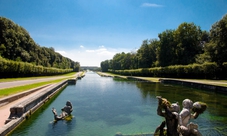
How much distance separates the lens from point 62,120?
8938mm

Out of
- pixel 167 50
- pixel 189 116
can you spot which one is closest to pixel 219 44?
pixel 167 50

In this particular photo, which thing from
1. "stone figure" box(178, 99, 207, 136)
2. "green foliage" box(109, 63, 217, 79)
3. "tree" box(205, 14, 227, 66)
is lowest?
"stone figure" box(178, 99, 207, 136)

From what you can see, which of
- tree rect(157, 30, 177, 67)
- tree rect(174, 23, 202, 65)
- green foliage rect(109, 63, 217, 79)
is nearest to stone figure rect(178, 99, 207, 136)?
green foliage rect(109, 63, 217, 79)

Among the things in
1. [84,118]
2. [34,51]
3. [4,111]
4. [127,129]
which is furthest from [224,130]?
[34,51]

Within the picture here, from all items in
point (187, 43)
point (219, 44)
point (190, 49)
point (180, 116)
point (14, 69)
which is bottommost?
point (180, 116)

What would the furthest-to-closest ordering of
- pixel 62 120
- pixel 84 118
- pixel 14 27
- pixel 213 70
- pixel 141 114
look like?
pixel 14 27 → pixel 213 70 → pixel 141 114 → pixel 84 118 → pixel 62 120

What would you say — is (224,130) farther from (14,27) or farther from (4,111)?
(14,27)

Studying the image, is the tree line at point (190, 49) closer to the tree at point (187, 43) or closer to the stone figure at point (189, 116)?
the tree at point (187, 43)

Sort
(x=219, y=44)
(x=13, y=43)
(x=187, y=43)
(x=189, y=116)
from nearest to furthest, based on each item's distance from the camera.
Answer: (x=189, y=116), (x=219, y=44), (x=13, y=43), (x=187, y=43)

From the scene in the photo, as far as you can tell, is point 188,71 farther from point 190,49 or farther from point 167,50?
point 167,50

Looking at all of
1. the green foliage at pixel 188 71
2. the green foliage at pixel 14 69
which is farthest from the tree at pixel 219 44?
the green foliage at pixel 14 69

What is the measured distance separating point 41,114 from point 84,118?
8.85 feet

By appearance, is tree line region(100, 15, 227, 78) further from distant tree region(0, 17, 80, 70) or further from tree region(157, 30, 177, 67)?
distant tree region(0, 17, 80, 70)

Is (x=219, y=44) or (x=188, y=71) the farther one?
(x=188, y=71)
